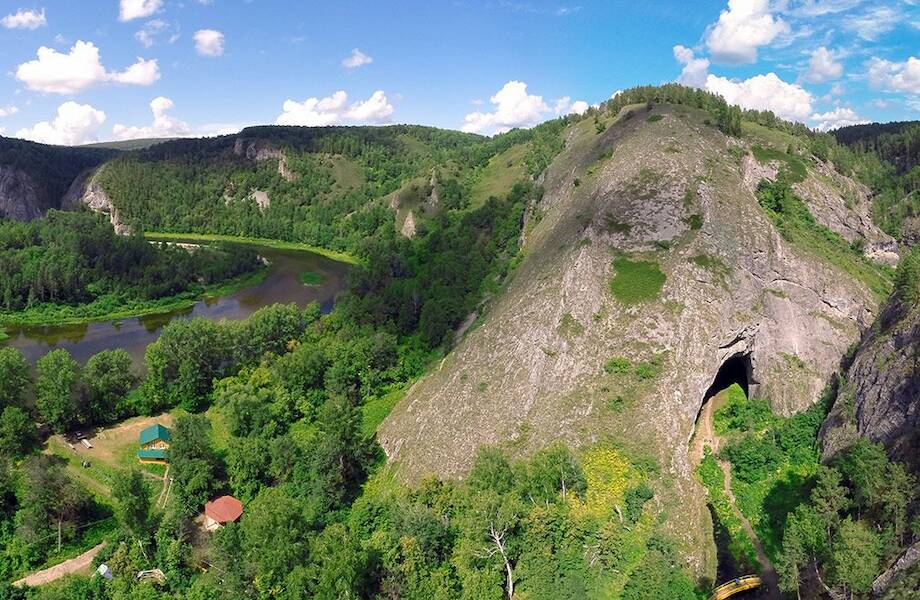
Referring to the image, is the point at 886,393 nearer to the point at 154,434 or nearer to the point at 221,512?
the point at 221,512

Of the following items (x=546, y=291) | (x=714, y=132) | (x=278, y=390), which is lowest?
(x=278, y=390)

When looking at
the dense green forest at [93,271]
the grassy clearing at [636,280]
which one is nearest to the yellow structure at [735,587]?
the grassy clearing at [636,280]

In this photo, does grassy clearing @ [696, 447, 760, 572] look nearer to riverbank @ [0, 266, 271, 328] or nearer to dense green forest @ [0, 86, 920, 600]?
dense green forest @ [0, 86, 920, 600]

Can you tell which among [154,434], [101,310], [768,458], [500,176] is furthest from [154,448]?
[500,176]

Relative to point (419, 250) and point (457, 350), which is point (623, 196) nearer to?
point (457, 350)

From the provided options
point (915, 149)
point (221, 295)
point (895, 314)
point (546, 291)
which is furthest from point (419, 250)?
point (915, 149)

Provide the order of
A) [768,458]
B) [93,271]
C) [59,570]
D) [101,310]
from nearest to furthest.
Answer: [59,570], [768,458], [101,310], [93,271]
